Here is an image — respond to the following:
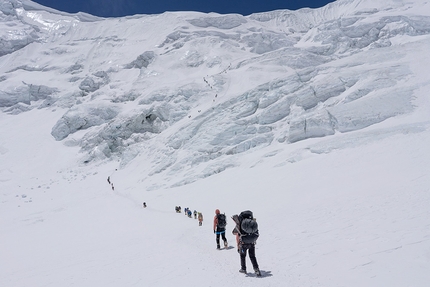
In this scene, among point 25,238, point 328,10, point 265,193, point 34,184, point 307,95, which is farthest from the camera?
point 328,10

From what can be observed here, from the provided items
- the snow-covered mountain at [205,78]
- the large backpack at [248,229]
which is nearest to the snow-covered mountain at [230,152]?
the snow-covered mountain at [205,78]

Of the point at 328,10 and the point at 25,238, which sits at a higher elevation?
the point at 328,10

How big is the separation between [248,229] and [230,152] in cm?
3358

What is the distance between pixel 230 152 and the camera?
4209cm

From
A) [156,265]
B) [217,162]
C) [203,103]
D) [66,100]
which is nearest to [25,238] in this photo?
[156,265]

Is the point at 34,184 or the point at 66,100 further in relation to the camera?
the point at 66,100

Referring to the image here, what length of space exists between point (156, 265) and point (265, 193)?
1573cm

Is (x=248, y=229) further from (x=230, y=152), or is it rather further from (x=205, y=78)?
(x=205, y=78)

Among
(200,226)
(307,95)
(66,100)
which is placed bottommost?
(200,226)

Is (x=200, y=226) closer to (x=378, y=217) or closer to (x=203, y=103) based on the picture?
(x=378, y=217)

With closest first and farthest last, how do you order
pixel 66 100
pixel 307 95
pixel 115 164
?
pixel 307 95 → pixel 115 164 → pixel 66 100

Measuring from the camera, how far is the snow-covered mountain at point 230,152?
10.6 meters

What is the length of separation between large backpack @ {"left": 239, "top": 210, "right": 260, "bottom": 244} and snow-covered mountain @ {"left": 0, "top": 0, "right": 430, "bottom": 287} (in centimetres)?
111

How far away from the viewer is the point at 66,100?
92.8 m
